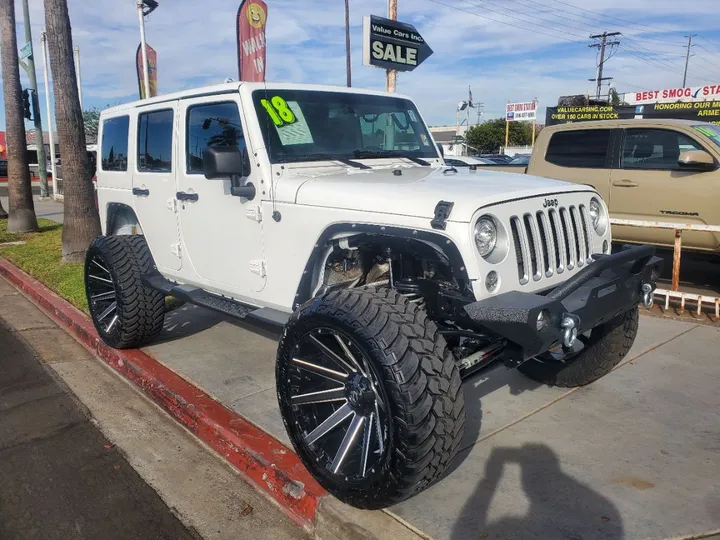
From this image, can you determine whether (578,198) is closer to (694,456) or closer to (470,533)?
(694,456)

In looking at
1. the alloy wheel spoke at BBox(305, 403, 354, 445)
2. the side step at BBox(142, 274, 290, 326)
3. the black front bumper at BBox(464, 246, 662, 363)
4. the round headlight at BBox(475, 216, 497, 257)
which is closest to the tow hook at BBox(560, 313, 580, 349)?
the black front bumper at BBox(464, 246, 662, 363)

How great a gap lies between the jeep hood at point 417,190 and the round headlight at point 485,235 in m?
0.09

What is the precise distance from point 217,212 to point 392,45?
20.8ft

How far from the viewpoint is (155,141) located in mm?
4785

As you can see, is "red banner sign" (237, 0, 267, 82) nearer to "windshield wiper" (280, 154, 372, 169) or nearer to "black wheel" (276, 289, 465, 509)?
"windshield wiper" (280, 154, 372, 169)

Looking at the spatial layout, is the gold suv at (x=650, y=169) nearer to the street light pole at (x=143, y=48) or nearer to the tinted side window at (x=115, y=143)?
the tinted side window at (x=115, y=143)

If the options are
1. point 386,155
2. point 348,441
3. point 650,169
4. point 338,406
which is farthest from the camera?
point 650,169

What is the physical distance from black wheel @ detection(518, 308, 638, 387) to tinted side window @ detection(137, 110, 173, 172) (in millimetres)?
3110

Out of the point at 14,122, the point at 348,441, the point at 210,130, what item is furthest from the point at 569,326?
the point at 14,122

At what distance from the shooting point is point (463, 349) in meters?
3.33

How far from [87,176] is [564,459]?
28.0ft

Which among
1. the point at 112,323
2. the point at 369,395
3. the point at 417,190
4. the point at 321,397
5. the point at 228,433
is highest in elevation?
the point at 417,190

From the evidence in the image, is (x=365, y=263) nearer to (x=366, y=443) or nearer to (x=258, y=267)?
(x=258, y=267)

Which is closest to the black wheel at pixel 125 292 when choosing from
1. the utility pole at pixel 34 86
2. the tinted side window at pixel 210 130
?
the tinted side window at pixel 210 130
